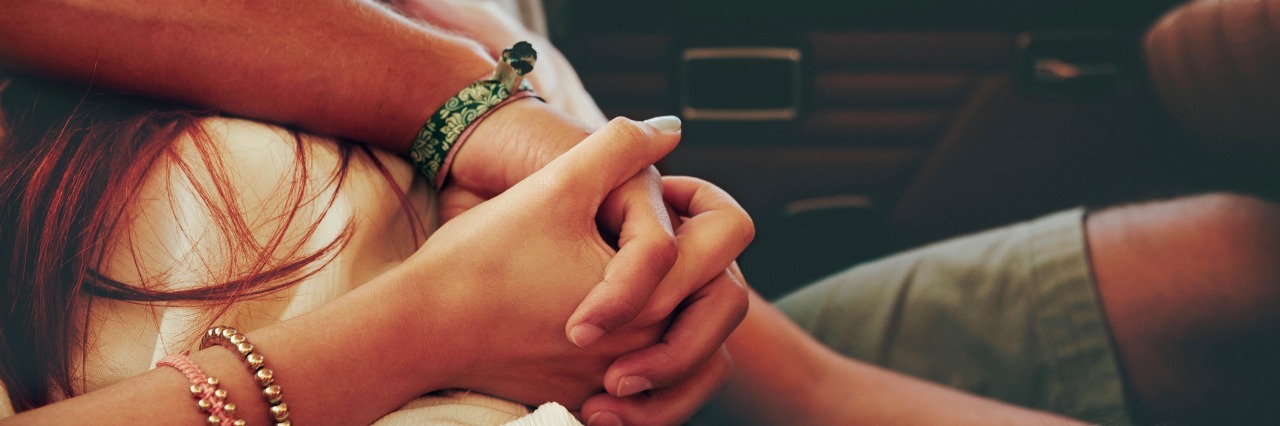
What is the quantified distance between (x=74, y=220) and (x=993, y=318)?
0.89 metres

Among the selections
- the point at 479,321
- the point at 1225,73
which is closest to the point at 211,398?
the point at 479,321

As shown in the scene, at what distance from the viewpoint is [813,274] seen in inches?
54.5

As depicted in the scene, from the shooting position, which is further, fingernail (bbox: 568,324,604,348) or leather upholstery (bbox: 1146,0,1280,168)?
leather upholstery (bbox: 1146,0,1280,168)

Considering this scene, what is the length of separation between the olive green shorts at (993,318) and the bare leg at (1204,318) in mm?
31

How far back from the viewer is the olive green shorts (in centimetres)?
93

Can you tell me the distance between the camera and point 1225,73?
3.78ft

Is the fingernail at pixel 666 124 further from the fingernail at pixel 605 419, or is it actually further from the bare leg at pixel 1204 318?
the bare leg at pixel 1204 318

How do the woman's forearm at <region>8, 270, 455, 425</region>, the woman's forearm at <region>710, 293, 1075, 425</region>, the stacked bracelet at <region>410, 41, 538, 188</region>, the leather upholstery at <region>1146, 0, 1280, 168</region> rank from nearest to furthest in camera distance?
the woman's forearm at <region>8, 270, 455, 425</region>
the stacked bracelet at <region>410, 41, 538, 188</region>
the woman's forearm at <region>710, 293, 1075, 425</region>
the leather upholstery at <region>1146, 0, 1280, 168</region>

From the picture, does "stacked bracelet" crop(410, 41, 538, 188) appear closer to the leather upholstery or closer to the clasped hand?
the clasped hand

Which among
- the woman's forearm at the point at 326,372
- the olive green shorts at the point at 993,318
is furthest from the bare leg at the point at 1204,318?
the woman's forearm at the point at 326,372

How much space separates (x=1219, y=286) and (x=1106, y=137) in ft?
2.14

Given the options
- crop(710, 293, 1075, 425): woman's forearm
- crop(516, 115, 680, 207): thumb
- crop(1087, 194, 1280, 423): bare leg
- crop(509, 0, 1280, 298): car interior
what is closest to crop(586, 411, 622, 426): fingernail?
crop(516, 115, 680, 207): thumb

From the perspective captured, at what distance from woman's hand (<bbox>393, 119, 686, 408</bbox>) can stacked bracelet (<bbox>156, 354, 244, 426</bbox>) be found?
0.12 meters

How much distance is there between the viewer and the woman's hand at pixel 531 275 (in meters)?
0.56
